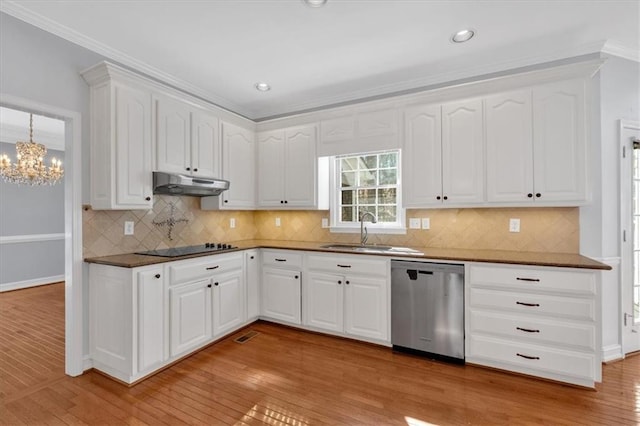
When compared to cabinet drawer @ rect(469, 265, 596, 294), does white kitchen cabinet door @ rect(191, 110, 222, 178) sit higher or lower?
higher

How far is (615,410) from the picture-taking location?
1971 mm

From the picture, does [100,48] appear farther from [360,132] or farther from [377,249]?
[377,249]

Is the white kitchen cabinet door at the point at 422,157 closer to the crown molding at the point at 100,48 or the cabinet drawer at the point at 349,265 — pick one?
the cabinet drawer at the point at 349,265

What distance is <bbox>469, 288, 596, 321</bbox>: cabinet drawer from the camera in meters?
2.20

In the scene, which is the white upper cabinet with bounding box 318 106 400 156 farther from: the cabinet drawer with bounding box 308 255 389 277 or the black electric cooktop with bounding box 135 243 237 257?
the black electric cooktop with bounding box 135 243 237 257

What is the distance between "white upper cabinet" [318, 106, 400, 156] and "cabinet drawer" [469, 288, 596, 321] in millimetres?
1626

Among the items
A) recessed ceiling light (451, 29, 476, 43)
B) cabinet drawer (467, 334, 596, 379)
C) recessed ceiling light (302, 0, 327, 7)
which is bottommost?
cabinet drawer (467, 334, 596, 379)

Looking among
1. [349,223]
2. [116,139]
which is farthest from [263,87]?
[349,223]

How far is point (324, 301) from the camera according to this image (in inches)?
125

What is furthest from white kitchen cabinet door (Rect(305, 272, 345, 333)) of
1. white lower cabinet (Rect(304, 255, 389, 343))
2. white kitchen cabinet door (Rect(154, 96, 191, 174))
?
white kitchen cabinet door (Rect(154, 96, 191, 174))

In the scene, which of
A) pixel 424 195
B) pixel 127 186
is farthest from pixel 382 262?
pixel 127 186

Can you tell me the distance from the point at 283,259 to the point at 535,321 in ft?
7.71

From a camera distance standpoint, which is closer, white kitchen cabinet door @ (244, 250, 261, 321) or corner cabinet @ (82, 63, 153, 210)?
corner cabinet @ (82, 63, 153, 210)

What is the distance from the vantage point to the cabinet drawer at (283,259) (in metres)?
3.32
